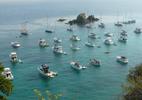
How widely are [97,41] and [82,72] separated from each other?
4077cm

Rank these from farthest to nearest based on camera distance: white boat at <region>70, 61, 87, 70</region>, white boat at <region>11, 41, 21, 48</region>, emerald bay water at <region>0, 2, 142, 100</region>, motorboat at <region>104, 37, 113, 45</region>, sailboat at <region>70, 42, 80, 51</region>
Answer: motorboat at <region>104, 37, 113, 45</region> → white boat at <region>11, 41, 21, 48</region> → sailboat at <region>70, 42, 80, 51</region> → white boat at <region>70, 61, 87, 70</region> → emerald bay water at <region>0, 2, 142, 100</region>

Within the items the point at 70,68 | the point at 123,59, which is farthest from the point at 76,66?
the point at 123,59

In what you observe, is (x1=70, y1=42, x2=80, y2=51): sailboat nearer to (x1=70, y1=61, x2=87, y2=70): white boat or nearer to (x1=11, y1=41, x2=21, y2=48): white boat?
(x1=11, y1=41, x2=21, y2=48): white boat

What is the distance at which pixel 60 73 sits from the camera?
7900 centimetres

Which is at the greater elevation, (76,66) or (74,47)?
(74,47)

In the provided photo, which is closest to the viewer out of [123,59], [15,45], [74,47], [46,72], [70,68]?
[46,72]

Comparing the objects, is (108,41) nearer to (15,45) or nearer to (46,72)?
(15,45)

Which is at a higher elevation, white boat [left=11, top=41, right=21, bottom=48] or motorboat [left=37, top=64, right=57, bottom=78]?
white boat [left=11, top=41, right=21, bottom=48]

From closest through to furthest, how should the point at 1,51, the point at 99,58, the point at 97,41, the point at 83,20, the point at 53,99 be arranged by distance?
the point at 53,99
the point at 99,58
the point at 1,51
the point at 97,41
the point at 83,20

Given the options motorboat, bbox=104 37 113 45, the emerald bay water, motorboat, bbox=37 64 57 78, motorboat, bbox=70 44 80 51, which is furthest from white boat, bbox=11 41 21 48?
motorboat, bbox=37 64 57 78

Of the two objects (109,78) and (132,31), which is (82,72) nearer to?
(109,78)

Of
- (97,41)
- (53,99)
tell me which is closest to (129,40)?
(97,41)

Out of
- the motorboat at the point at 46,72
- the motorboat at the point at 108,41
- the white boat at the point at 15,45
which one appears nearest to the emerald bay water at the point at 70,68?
the motorboat at the point at 46,72

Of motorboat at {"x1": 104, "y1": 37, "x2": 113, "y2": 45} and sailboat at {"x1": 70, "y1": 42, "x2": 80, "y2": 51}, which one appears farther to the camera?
motorboat at {"x1": 104, "y1": 37, "x2": 113, "y2": 45}
